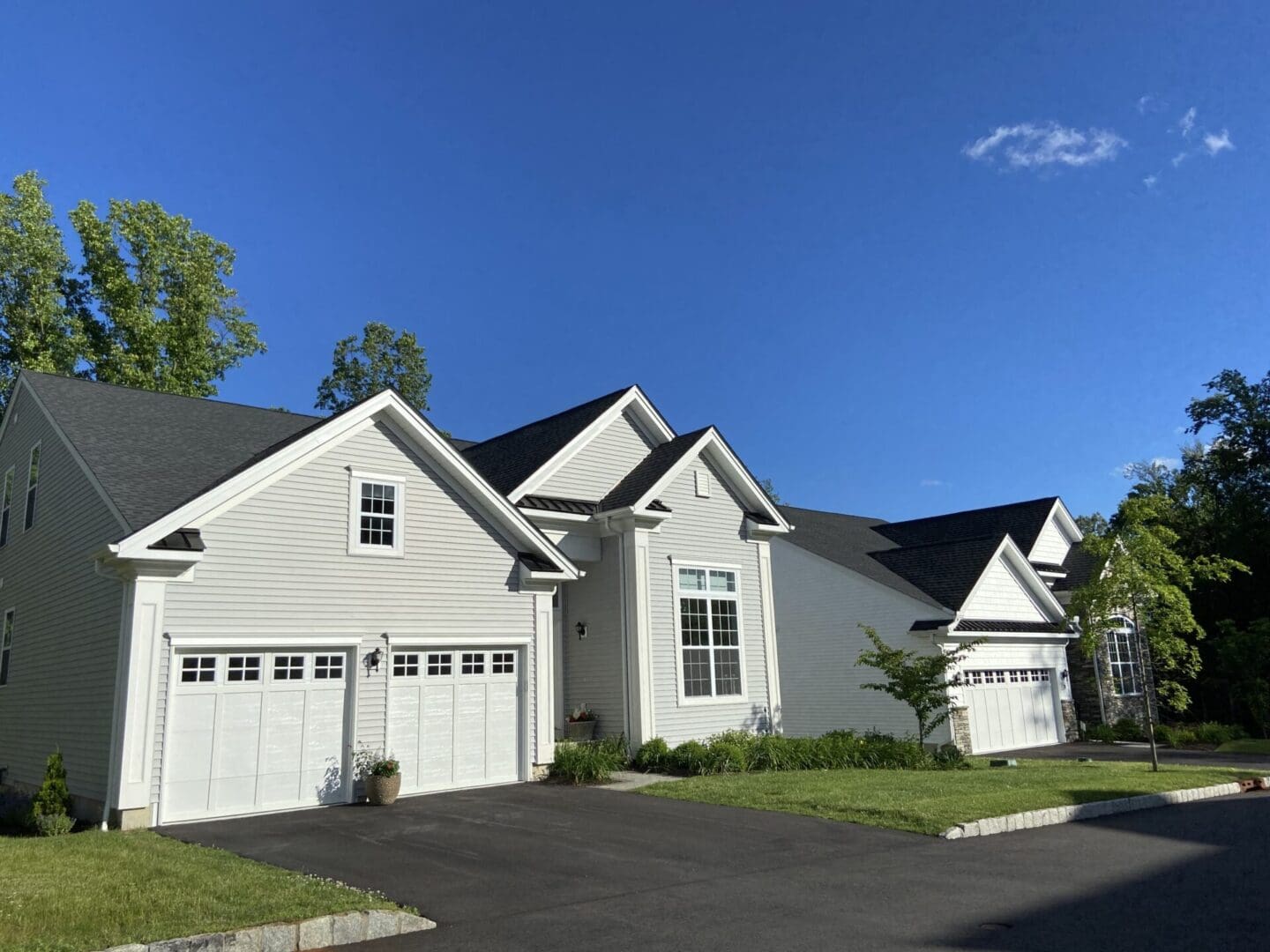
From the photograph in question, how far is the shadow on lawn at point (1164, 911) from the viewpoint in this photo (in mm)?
6738

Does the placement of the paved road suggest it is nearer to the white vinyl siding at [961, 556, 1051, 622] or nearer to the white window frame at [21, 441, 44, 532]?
the white vinyl siding at [961, 556, 1051, 622]

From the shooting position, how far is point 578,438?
67.0 feet

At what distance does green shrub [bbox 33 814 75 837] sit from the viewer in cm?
1201

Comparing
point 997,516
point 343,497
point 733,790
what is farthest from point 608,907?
point 997,516

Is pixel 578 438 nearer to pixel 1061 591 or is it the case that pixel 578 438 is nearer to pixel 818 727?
pixel 818 727

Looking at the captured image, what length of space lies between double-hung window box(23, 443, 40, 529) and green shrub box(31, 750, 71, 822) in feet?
21.5

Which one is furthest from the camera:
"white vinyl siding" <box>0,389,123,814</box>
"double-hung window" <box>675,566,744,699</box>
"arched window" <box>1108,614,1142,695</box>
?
"arched window" <box>1108,614,1142,695</box>

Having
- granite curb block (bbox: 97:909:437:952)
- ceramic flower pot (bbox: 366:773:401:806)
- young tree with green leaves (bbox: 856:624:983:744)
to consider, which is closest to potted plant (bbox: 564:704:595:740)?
ceramic flower pot (bbox: 366:773:401:806)

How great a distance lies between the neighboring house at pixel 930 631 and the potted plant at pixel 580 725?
28.2 ft

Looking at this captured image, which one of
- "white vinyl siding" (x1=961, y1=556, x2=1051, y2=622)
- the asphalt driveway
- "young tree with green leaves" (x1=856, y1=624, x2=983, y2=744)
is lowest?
the asphalt driveway

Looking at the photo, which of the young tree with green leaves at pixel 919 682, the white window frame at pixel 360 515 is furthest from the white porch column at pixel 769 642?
the white window frame at pixel 360 515

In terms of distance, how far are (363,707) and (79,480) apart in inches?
240

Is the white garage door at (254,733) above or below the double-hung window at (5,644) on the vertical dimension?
below

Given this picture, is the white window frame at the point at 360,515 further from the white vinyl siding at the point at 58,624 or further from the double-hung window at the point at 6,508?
the double-hung window at the point at 6,508
